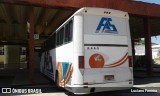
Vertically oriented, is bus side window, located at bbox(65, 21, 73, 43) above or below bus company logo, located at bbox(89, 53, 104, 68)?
above

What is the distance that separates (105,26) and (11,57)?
102 ft

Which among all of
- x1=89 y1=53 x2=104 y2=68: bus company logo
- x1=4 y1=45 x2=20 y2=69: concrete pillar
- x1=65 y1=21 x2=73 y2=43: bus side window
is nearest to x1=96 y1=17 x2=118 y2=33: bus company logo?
x1=89 y1=53 x2=104 y2=68: bus company logo

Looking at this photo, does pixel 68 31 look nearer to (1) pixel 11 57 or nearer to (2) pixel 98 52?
(2) pixel 98 52

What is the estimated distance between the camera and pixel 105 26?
36.4ft

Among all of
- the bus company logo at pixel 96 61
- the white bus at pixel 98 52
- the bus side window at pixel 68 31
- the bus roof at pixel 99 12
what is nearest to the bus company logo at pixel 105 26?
the white bus at pixel 98 52

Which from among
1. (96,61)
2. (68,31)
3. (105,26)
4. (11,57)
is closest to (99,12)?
(105,26)

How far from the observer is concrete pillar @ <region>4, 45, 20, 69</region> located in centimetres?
3988

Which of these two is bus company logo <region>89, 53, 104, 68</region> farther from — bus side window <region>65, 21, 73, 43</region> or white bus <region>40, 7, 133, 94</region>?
bus side window <region>65, 21, 73, 43</region>

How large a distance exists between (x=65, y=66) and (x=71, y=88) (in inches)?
63.1

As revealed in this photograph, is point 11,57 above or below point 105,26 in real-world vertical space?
below

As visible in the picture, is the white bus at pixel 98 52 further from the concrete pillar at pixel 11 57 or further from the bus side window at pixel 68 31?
the concrete pillar at pixel 11 57

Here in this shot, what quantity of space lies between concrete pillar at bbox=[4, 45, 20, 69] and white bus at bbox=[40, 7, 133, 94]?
1175 inches

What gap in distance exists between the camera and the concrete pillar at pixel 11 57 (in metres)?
39.9

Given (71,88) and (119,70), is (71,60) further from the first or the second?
(119,70)
